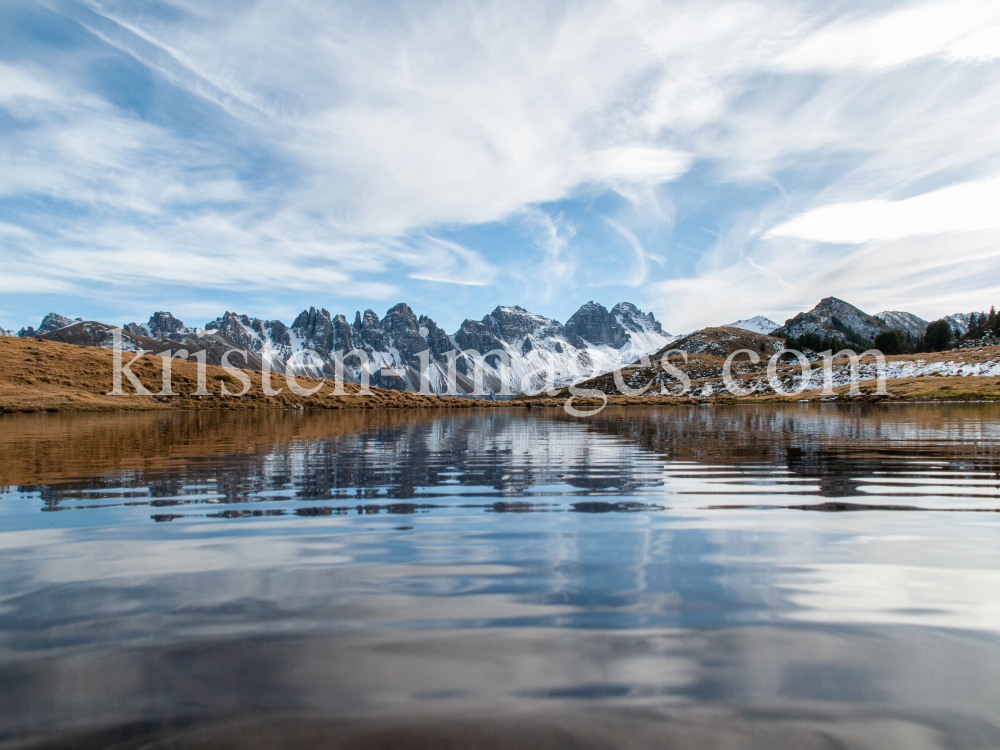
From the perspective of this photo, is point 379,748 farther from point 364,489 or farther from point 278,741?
point 364,489

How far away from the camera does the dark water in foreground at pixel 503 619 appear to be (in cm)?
342

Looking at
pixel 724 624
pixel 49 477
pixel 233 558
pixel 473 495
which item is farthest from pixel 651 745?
pixel 49 477

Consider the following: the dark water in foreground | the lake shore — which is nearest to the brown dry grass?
the lake shore

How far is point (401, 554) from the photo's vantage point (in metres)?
7.40

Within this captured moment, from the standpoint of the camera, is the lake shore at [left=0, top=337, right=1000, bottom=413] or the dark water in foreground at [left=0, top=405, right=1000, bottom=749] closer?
the dark water in foreground at [left=0, top=405, right=1000, bottom=749]

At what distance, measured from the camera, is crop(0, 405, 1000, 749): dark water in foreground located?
134 inches

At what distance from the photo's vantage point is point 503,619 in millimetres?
5098

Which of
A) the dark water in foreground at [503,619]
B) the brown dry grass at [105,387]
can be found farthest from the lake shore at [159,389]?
the dark water in foreground at [503,619]

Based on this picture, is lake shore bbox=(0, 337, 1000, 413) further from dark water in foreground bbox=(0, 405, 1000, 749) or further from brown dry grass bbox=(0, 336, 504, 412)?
dark water in foreground bbox=(0, 405, 1000, 749)

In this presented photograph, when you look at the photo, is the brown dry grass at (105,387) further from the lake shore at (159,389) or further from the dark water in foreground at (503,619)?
the dark water in foreground at (503,619)

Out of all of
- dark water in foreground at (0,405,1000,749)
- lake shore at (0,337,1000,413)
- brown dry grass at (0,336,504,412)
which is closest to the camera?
dark water in foreground at (0,405,1000,749)

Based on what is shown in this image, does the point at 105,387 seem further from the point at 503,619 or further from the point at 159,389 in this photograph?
the point at 503,619

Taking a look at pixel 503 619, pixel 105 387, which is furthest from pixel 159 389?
pixel 503 619

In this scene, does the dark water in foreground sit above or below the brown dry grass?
below
